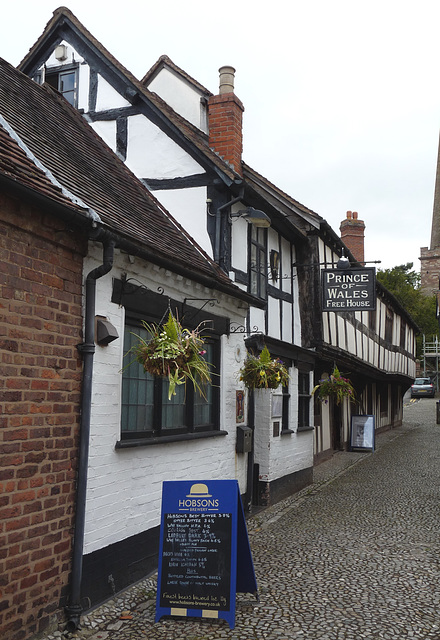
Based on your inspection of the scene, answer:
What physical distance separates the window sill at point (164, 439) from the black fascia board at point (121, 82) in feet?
12.6

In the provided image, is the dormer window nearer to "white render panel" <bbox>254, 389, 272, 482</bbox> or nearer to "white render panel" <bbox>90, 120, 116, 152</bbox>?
"white render panel" <bbox>90, 120, 116, 152</bbox>

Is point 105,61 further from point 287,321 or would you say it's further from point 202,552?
point 202,552

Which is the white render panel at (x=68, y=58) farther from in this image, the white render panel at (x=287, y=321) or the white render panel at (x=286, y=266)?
the white render panel at (x=287, y=321)

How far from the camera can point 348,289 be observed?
12.5 m

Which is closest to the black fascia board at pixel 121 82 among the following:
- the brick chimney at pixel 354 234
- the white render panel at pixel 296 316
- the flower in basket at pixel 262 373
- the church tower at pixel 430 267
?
the flower in basket at pixel 262 373

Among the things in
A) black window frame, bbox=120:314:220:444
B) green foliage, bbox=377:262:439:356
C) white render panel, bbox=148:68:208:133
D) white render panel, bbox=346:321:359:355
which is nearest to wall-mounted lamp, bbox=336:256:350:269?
white render panel, bbox=148:68:208:133

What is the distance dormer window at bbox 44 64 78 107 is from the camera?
1035 centimetres

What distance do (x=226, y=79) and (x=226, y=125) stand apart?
0.90m

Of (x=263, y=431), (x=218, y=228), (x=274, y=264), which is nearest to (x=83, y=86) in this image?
(x=218, y=228)

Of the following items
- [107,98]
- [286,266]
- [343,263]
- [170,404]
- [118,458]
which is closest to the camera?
[118,458]

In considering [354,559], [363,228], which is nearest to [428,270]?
[363,228]

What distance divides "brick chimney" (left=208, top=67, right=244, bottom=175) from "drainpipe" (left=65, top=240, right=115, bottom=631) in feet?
18.4

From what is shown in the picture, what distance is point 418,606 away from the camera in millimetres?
5406

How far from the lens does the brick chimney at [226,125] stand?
1059cm
